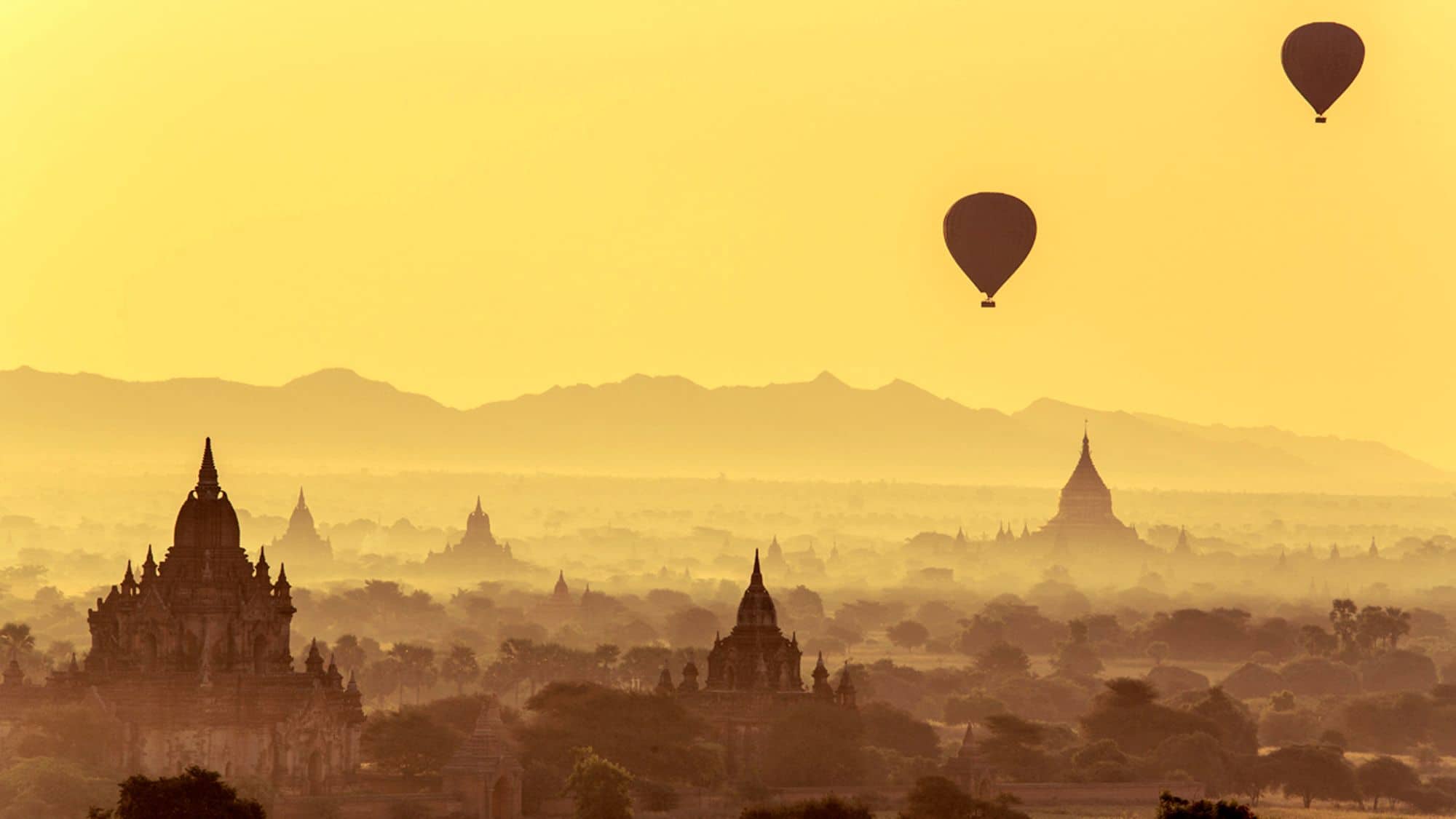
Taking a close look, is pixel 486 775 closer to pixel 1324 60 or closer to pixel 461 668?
pixel 1324 60

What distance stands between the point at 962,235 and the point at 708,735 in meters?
32.6

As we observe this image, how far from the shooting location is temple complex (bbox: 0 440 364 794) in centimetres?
11225

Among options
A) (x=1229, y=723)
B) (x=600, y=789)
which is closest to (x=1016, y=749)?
(x=1229, y=723)

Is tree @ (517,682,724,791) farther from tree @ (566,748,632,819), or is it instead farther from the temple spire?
the temple spire

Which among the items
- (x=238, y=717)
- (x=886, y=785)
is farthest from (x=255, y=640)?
(x=886, y=785)

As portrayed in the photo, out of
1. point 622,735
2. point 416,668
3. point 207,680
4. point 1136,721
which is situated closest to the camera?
point 207,680

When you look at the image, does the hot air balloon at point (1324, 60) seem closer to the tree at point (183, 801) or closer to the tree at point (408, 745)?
the tree at point (408, 745)

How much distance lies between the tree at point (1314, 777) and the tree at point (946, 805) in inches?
935

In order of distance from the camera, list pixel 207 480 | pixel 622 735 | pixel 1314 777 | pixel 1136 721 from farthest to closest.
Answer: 1. pixel 1136 721
2. pixel 1314 777
3. pixel 622 735
4. pixel 207 480

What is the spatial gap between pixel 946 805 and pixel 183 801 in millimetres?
27981

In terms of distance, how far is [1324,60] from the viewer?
144750 mm

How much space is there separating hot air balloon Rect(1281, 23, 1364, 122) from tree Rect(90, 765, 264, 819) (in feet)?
213

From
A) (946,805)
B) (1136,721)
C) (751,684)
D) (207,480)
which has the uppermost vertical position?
(207,480)

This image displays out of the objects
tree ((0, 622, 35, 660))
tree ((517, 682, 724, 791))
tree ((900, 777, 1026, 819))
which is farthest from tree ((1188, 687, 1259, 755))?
tree ((0, 622, 35, 660))
